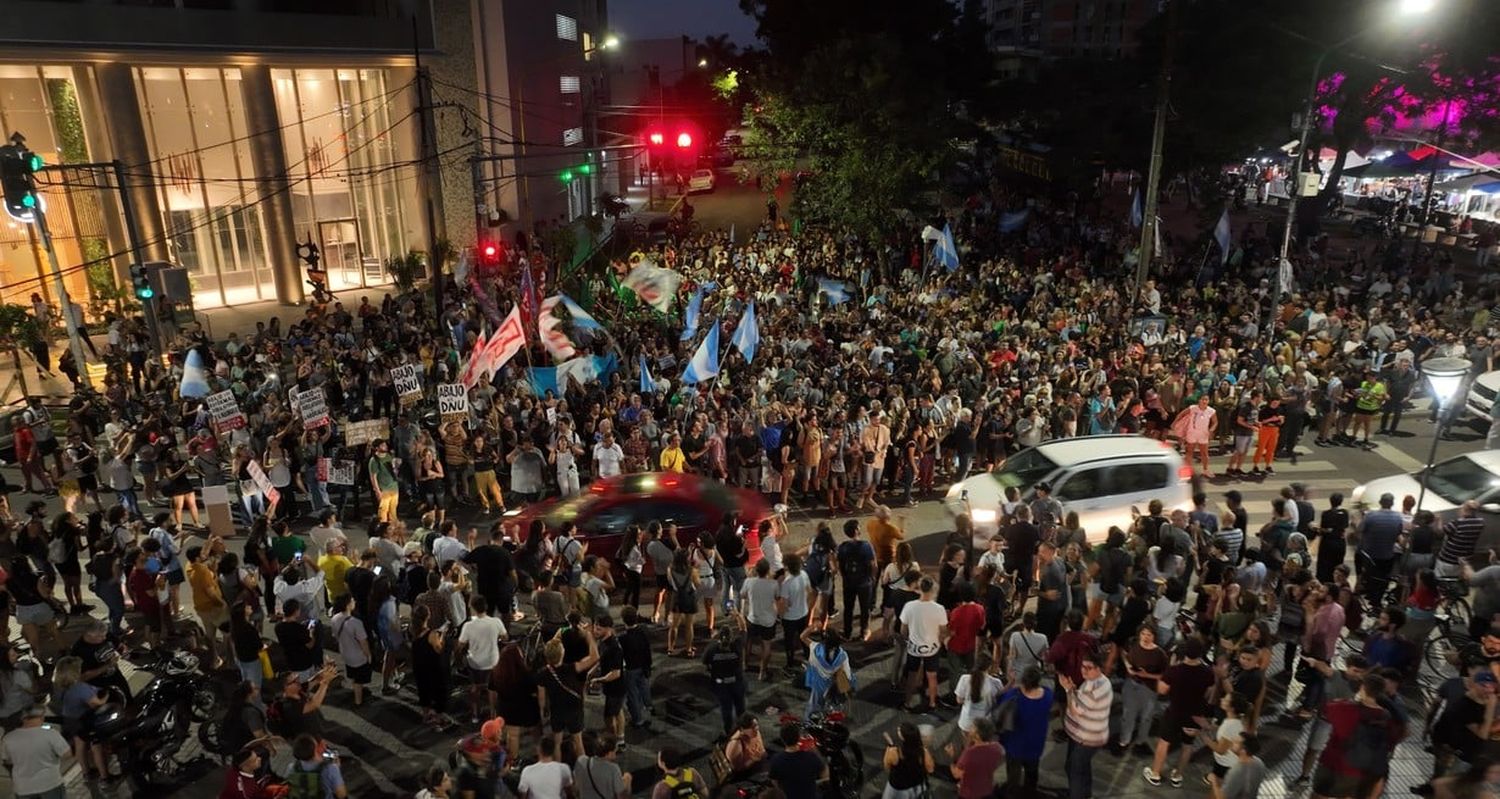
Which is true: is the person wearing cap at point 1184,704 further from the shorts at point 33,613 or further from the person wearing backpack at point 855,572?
the shorts at point 33,613

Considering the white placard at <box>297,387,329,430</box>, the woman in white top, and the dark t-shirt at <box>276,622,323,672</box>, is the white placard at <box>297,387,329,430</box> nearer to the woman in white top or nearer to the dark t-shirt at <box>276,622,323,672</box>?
the dark t-shirt at <box>276,622,323,672</box>

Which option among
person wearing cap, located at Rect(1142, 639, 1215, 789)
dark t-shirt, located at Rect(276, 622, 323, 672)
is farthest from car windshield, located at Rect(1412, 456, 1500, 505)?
dark t-shirt, located at Rect(276, 622, 323, 672)

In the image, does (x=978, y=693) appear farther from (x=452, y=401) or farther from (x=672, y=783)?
(x=452, y=401)

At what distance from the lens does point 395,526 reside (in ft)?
35.5

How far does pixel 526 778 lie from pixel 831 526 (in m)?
8.12

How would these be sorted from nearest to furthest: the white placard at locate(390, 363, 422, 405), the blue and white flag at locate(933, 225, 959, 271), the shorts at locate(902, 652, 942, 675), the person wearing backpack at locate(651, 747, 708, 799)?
1. the person wearing backpack at locate(651, 747, 708, 799)
2. the shorts at locate(902, 652, 942, 675)
3. the white placard at locate(390, 363, 422, 405)
4. the blue and white flag at locate(933, 225, 959, 271)

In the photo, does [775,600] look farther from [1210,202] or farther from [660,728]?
[1210,202]

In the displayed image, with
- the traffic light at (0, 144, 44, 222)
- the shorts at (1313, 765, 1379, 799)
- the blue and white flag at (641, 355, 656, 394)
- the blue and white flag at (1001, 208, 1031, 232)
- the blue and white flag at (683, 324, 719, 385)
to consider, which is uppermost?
the traffic light at (0, 144, 44, 222)

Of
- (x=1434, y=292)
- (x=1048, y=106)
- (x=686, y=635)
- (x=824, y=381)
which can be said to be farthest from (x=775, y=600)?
(x=1048, y=106)

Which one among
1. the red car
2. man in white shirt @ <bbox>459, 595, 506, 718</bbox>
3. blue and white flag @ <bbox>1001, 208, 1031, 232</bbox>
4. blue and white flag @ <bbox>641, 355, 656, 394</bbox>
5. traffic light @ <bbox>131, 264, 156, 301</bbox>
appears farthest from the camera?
blue and white flag @ <bbox>1001, 208, 1031, 232</bbox>

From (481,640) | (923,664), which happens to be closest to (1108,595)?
(923,664)

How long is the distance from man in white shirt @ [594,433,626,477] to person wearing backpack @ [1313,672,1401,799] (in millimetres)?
9548

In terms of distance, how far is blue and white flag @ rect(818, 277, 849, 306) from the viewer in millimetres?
24453

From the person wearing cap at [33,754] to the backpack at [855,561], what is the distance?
712 cm
